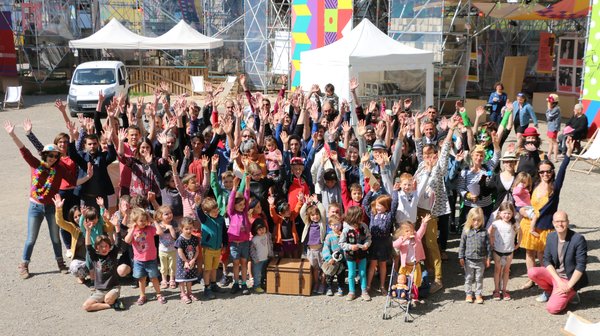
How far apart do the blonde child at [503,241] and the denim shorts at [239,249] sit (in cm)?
277

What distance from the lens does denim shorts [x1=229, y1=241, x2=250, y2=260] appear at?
712 centimetres

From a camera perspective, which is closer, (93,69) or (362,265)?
(362,265)

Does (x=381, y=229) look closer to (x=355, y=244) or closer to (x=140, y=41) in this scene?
(x=355, y=244)

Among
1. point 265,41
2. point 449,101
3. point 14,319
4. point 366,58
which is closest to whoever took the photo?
point 14,319

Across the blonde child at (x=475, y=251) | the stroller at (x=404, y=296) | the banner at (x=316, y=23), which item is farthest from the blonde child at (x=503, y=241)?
the banner at (x=316, y=23)

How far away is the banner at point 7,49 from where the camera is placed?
1035 inches

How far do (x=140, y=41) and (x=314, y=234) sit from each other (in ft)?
68.9

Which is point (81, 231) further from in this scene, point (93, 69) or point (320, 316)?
point (93, 69)

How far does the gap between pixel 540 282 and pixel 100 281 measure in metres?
4.85

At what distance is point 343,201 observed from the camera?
24.4 feet

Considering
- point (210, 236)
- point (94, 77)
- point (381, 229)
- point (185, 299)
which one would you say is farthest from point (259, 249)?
point (94, 77)

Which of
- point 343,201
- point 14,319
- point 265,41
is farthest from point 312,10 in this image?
point 14,319

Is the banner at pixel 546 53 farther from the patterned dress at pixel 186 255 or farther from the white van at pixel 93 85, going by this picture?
the patterned dress at pixel 186 255

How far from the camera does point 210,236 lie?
6.97 metres
